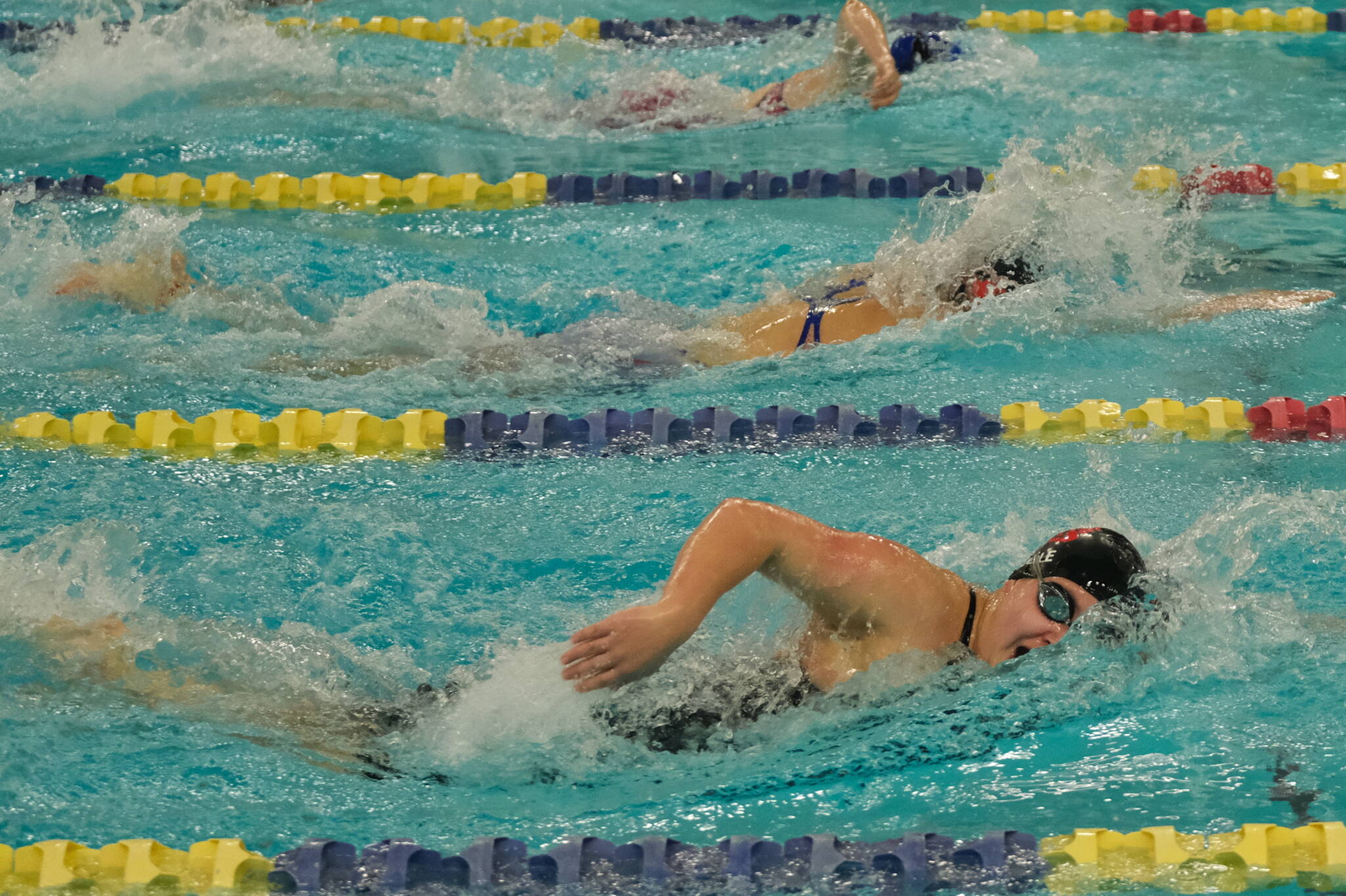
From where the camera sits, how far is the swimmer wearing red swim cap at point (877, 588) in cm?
229

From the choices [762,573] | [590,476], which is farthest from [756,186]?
[762,573]

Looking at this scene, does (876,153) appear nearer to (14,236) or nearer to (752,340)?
(752,340)

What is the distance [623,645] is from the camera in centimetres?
217

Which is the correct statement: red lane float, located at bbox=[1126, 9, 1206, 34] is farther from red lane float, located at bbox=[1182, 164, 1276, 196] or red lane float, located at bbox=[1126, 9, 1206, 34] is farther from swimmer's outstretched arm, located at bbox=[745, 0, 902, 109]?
red lane float, located at bbox=[1182, 164, 1276, 196]

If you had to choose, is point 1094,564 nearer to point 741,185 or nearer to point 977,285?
point 977,285

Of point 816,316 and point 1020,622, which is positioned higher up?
point 816,316

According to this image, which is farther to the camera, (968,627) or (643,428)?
(643,428)

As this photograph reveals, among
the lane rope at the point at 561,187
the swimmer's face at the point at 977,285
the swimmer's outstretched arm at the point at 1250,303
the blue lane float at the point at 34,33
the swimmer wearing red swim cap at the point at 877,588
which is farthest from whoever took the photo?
the blue lane float at the point at 34,33

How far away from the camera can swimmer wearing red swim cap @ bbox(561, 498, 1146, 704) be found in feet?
7.53

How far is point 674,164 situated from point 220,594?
3.29m

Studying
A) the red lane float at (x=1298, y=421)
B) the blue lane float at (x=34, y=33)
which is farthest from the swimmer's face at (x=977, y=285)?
the blue lane float at (x=34, y=33)

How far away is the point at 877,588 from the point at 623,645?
551mm

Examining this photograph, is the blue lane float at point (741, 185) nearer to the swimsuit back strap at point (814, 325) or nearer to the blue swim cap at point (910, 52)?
the blue swim cap at point (910, 52)

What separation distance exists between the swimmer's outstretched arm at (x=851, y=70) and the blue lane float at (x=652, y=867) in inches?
171
